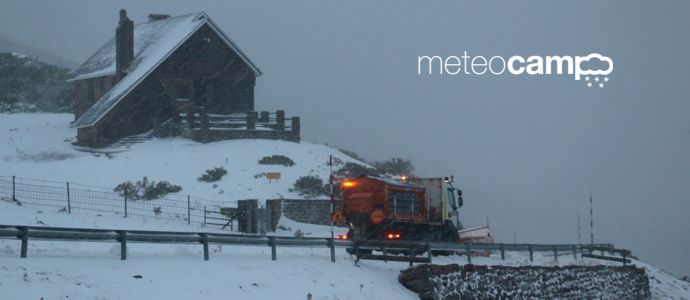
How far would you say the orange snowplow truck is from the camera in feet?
109

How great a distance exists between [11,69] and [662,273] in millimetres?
62922

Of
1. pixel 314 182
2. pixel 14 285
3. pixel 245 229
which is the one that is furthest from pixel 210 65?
pixel 14 285

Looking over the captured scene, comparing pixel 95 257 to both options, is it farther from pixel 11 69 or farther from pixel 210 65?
pixel 11 69

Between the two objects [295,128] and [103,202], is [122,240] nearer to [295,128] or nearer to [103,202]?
[103,202]

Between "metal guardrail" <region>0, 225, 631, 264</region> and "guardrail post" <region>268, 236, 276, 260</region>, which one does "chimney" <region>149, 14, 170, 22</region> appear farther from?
"guardrail post" <region>268, 236, 276, 260</region>

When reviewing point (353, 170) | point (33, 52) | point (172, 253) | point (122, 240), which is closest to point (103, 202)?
point (353, 170)

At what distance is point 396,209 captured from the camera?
33.6 metres

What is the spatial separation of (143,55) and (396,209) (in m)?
31.1

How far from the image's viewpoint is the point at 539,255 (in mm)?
37125

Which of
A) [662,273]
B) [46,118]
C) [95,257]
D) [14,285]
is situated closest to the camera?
[14,285]

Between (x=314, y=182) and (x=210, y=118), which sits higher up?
(x=210, y=118)

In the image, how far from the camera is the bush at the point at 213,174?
47459 millimetres

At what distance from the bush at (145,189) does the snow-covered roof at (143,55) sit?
9855 millimetres

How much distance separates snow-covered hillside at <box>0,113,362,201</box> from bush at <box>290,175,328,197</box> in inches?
17.8
